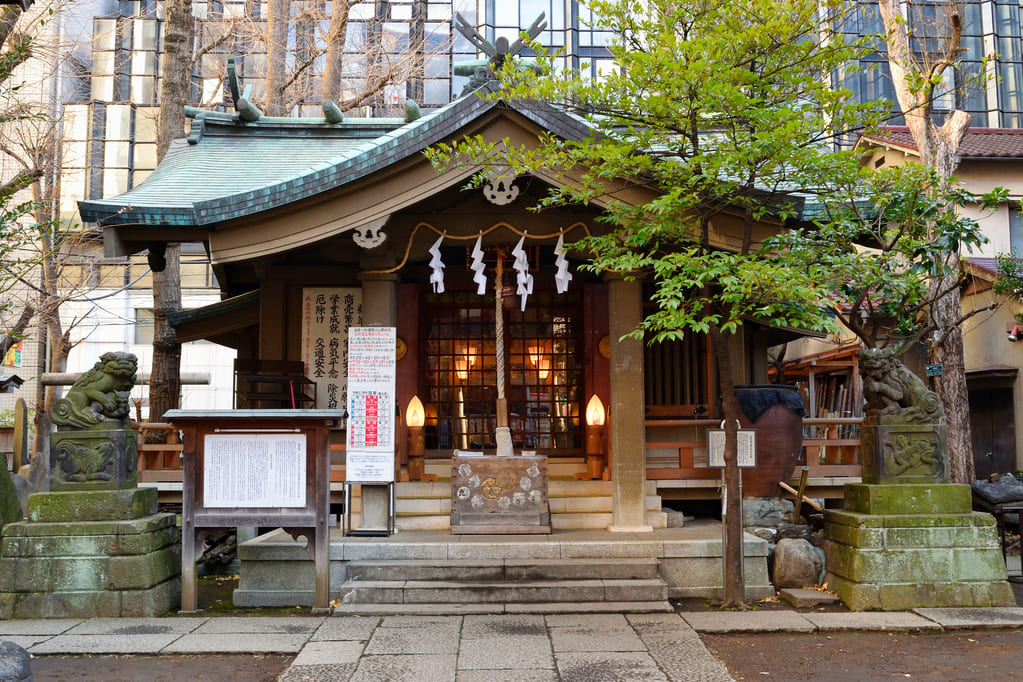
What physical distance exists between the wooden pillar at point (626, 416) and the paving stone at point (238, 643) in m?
4.17

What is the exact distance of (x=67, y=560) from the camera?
7.99m

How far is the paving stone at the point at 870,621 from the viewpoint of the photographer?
7434 mm

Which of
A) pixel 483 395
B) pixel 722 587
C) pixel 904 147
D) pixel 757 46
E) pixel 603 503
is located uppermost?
pixel 904 147

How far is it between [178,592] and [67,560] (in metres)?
1.15

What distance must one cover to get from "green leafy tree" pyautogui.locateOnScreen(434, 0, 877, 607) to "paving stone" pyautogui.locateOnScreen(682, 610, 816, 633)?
1.22 ft

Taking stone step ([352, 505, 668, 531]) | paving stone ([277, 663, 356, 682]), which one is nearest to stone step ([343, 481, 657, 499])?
stone step ([352, 505, 668, 531])

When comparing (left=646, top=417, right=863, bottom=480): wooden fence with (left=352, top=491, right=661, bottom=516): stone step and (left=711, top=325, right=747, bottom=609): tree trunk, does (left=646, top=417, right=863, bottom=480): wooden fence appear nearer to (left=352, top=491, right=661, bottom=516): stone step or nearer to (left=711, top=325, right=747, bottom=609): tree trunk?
(left=352, top=491, right=661, bottom=516): stone step

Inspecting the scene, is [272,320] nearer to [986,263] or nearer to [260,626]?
[260,626]

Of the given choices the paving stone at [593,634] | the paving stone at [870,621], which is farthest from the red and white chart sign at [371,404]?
the paving stone at [870,621]

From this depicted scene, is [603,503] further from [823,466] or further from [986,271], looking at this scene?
[986,271]

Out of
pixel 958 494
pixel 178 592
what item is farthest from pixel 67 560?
pixel 958 494

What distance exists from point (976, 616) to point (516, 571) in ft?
14.3

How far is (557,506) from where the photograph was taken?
417 inches

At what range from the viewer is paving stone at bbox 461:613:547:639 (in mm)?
7156
